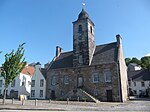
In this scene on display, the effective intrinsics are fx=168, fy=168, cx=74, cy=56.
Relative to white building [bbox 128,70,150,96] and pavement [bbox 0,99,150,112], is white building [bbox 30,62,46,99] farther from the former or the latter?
white building [bbox 128,70,150,96]

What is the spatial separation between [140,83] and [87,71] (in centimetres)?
2817

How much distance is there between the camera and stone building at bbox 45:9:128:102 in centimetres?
2973

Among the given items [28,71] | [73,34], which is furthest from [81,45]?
[28,71]

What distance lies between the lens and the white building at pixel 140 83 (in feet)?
170

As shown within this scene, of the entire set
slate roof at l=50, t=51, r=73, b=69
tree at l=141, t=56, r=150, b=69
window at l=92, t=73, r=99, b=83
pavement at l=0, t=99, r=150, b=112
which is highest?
tree at l=141, t=56, r=150, b=69

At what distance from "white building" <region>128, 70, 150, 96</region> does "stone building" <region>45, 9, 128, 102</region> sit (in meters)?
20.8

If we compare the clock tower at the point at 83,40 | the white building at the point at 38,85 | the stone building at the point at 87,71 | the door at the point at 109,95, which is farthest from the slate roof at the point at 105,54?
the white building at the point at 38,85

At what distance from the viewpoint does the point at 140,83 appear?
53125mm

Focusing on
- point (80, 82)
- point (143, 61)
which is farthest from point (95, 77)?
point (143, 61)

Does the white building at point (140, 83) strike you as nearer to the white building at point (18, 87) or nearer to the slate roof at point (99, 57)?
the slate roof at point (99, 57)

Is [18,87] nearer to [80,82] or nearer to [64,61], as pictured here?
[64,61]

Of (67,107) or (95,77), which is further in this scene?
(95,77)

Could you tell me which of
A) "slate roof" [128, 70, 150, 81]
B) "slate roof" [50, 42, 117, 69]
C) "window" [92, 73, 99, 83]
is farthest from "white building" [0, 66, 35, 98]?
"slate roof" [128, 70, 150, 81]

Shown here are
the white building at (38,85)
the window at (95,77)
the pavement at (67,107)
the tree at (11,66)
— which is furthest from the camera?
the white building at (38,85)
